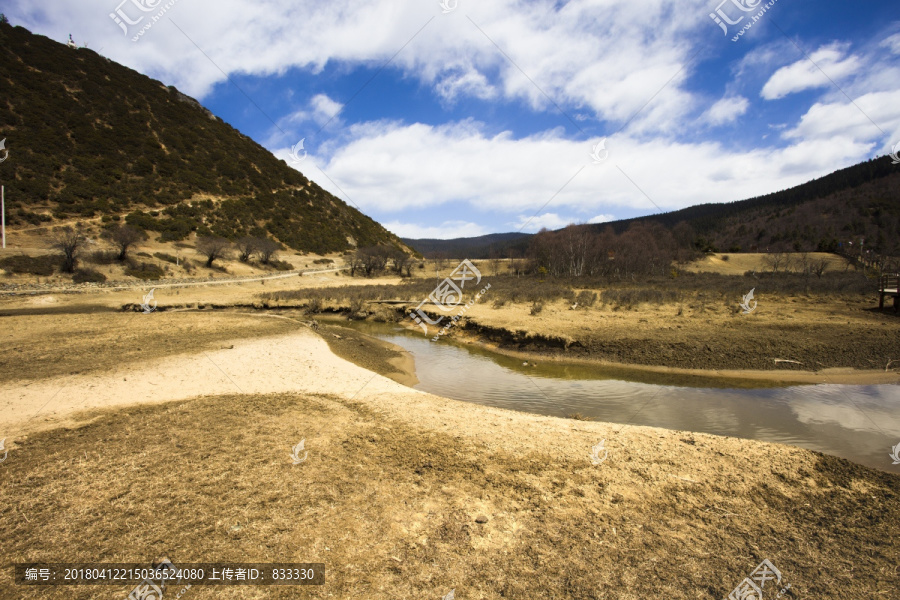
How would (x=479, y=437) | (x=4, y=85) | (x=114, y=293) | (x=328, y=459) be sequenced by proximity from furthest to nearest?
1. (x=4, y=85)
2. (x=114, y=293)
3. (x=479, y=437)
4. (x=328, y=459)

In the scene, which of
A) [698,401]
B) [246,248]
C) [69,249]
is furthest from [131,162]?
[698,401]

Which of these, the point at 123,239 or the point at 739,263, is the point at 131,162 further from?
the point at 739,263

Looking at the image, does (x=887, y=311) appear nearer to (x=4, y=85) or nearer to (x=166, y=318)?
(x=166, y=318)

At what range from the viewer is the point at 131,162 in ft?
171

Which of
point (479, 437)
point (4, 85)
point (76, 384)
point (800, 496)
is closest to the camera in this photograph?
point (800, 496)

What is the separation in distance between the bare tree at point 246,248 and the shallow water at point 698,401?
39.8 metres

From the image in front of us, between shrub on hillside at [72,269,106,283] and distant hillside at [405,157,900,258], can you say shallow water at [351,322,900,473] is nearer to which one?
shrub on hillside at [72,269,106,283]

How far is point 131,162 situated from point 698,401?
222 feet

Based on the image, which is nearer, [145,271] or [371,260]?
[145,271]

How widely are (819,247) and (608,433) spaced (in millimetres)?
85352

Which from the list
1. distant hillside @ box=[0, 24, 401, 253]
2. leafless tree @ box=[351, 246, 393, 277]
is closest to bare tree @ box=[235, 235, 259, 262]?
distant hillside @ box=[0, 24, 401, 253]

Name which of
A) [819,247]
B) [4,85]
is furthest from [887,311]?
[4,85]

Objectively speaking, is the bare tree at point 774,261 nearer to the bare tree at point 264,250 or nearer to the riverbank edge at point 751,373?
the riverbank edge at point 751,373

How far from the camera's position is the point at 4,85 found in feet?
161
